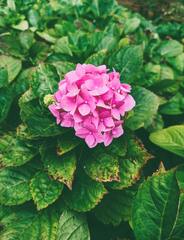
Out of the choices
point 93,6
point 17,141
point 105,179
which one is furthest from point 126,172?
point 93,6

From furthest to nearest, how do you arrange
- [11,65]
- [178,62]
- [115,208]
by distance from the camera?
1. [178,62]
2. [11,65]
3. [115,208]

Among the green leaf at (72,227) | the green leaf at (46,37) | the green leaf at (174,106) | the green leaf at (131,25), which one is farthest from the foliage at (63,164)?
the green leaf at (131,25)

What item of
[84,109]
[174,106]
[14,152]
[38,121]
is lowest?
[174,106]

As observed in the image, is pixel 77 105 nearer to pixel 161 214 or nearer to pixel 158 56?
pixel 161 214

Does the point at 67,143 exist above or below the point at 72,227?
above

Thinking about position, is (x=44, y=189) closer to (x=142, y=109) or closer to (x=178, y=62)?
(x=142, y=109)

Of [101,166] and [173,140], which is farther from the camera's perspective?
[173,140]

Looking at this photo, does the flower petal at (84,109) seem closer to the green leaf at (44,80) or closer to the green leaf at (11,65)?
the green leaf at (44,80)

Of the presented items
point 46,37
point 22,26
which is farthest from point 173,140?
point 22,26
